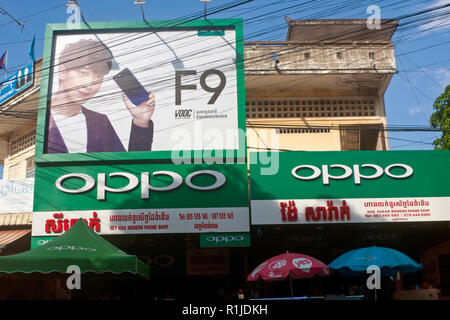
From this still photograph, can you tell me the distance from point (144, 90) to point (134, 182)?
129 inches

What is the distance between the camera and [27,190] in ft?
52.1

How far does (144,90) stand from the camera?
16.0 meters

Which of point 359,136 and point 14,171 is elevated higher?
point 359,136

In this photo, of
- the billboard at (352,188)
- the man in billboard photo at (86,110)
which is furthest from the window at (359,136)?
the man in billboard photo at (86,110)

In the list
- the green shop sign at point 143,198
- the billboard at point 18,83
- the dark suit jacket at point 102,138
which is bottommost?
the green shop sign at point 143,198

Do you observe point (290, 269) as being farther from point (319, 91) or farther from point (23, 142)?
point (23, 142)

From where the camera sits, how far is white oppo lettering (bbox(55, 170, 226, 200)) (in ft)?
47.2

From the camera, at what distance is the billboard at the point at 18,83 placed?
18125 mm

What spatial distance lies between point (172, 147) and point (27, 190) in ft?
16.3

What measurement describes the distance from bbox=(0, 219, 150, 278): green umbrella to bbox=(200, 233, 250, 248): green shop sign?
12.5 ft

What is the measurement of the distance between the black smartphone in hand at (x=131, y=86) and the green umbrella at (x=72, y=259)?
6.56 metres

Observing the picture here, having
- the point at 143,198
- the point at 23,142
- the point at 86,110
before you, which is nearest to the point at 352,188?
the point at 143,198

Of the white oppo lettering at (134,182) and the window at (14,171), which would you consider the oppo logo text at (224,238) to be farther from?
the window at (14,171)
